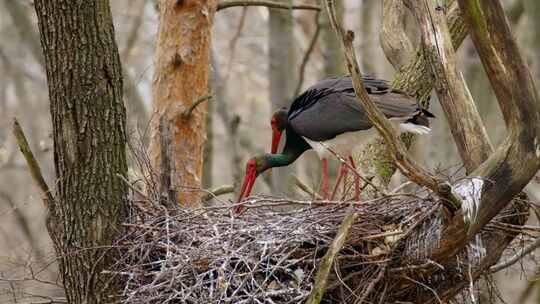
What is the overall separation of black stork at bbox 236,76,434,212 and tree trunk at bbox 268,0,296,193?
4.81 meters

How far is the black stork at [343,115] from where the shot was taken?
561 cm

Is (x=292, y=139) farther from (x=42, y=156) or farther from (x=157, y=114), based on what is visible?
(x=42, y=156)

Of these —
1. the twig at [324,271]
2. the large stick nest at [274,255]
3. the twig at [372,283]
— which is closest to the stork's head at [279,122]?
the large stick nest at [274,255]

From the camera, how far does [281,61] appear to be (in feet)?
38.0

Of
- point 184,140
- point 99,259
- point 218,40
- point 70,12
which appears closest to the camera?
point 70,12

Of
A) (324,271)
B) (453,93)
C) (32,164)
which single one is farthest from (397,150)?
(32,164)

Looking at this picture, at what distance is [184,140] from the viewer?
254 inches

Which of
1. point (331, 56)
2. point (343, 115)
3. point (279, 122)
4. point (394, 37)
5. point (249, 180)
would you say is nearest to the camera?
point (343, 115)

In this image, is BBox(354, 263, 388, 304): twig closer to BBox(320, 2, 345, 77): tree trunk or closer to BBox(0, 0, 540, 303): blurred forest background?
BBox(0, 0, 540, 303): blurred forest background

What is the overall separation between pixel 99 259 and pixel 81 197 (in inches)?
12.0

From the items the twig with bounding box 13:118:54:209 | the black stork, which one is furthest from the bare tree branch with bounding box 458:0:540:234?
the twig with bounding box 13:118:54:209

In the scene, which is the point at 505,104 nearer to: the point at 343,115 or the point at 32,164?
the point at 343,115

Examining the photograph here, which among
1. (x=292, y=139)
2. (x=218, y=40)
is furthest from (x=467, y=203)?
(x=218, y=40)

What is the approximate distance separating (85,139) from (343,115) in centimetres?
169
